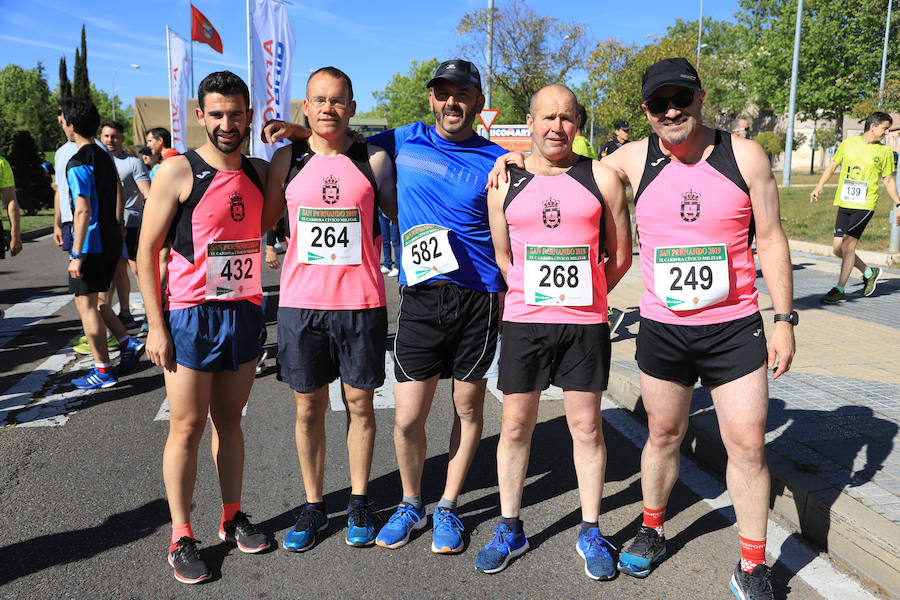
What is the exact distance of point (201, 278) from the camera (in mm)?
3148

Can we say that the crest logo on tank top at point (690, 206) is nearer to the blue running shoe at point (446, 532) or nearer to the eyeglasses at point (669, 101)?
the eyeglasses at point (669, 101)

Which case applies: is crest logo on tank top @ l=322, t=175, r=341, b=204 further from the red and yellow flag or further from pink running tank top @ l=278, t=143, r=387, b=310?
the red and yellow flag

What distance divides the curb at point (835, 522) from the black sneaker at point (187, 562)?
273cm

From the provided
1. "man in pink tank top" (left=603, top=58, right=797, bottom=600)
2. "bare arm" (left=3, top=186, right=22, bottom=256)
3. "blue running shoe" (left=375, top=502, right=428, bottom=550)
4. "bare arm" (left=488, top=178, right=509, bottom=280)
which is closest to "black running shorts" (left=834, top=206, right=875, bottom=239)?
"man in pink tank top" (left=603, top=58, right=797, bottom=600)

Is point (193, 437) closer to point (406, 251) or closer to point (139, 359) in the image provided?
point (406, 251)

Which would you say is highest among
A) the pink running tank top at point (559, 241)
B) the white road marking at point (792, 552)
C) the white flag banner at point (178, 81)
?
the white flag banner at point (178, 81)

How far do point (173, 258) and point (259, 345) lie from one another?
54cm

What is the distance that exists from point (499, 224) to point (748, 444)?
1.38 meters

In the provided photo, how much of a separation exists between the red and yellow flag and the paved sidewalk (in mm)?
15842

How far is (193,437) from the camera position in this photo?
127 inches

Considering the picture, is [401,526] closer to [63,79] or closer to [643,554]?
[643,554]

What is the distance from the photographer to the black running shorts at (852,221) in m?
8.77

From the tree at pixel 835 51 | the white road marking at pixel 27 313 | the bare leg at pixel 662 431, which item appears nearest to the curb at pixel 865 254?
the bare leg at pixel 662 431

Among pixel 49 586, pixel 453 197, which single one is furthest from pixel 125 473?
pixel 453 197
